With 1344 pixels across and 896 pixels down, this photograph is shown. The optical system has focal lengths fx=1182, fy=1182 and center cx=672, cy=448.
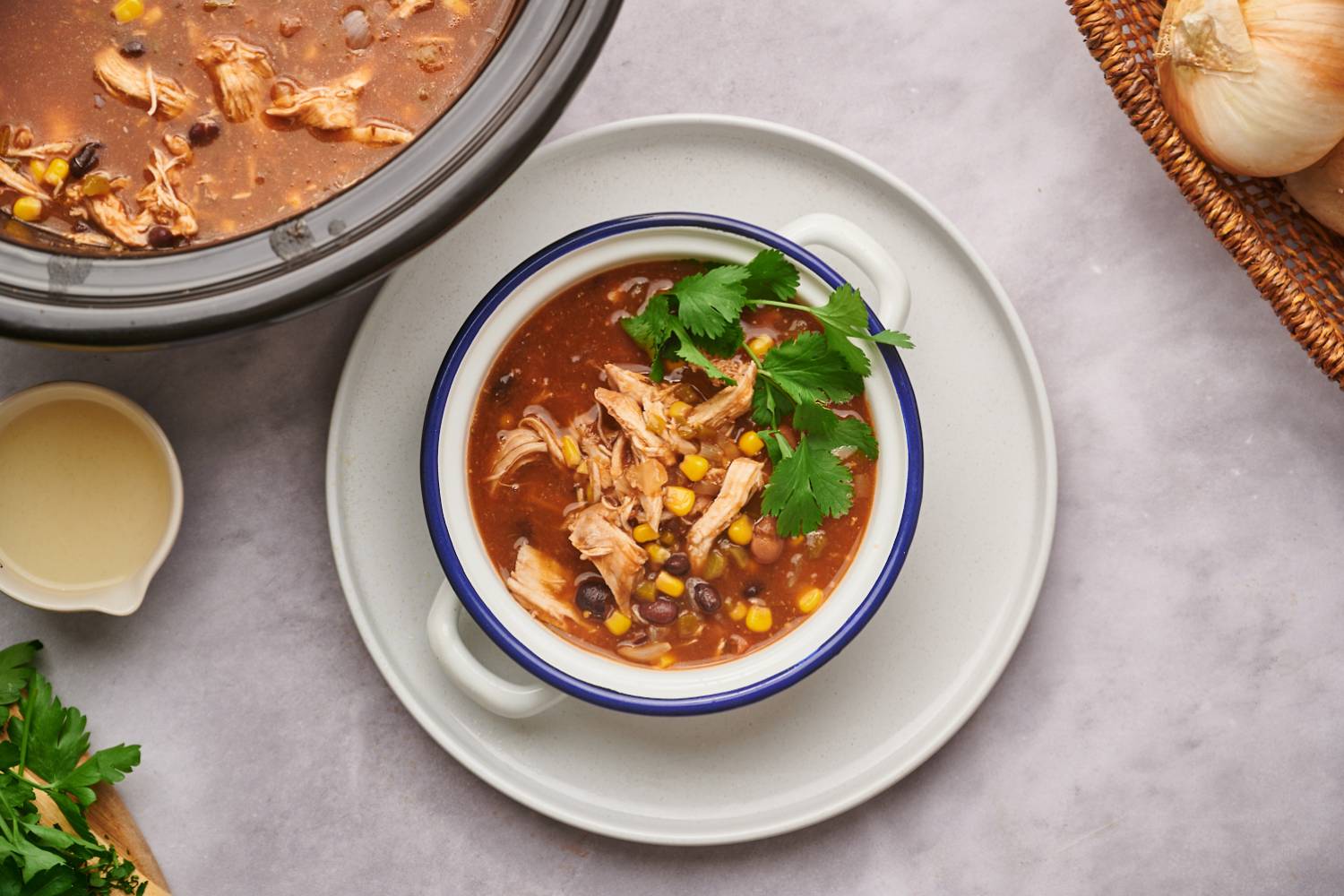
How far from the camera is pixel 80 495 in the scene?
86.7 inches

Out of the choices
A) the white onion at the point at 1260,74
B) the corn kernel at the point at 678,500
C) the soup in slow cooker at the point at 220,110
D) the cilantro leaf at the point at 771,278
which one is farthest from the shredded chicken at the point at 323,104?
the white onion at the point at 1260,74

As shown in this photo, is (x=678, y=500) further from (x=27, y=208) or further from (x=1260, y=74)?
(x=1260, y=74)

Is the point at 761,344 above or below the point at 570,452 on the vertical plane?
above

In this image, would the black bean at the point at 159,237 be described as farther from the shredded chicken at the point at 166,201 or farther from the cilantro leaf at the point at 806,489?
the cilantro leaf at the point at 806,489

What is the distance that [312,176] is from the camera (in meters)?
Answer: 1.79

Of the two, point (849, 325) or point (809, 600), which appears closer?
point (849, 325)

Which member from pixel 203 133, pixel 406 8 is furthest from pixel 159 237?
pixel 406 8

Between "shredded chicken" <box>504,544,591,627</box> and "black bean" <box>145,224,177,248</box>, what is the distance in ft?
2.39

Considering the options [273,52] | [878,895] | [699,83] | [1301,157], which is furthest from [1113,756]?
[273,52]

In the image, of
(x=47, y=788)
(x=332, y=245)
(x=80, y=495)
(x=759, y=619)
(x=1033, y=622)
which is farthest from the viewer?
(x=1033, y=622)

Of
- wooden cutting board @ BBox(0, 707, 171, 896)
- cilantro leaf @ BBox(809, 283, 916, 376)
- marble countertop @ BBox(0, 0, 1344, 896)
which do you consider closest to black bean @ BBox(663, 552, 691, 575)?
cilantro leaf @ BBox(809, 283, 916, 376)

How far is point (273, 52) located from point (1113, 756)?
2018 mm

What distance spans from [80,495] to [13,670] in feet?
1.12

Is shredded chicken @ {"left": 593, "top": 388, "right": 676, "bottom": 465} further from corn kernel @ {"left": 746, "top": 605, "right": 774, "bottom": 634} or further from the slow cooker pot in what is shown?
the slow cooker pot
